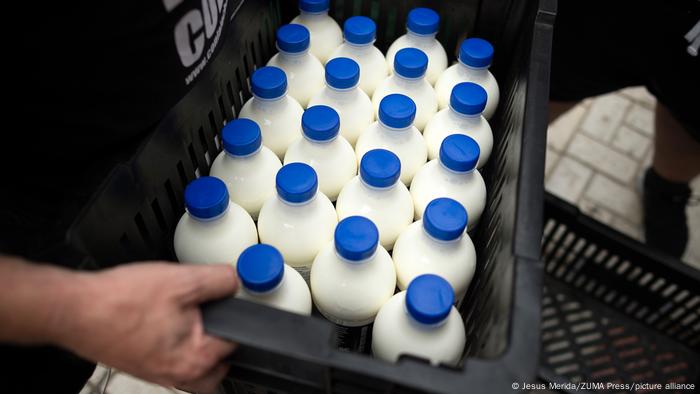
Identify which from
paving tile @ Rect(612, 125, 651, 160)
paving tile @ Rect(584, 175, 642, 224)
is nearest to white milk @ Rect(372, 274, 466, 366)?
paving tile @ Rect(584, 175, 642, 224)

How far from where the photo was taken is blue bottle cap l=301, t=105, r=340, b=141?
0.70 m

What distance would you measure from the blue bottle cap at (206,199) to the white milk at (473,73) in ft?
1.43

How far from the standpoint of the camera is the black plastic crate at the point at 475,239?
452 millimetres

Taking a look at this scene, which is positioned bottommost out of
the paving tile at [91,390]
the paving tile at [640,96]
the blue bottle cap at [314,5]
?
the paving tile at [640,96]

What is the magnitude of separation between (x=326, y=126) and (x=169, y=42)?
233 millimetres

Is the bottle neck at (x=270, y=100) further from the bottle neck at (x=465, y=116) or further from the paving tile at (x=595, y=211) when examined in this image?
the paving tile at (x=595, y=211)

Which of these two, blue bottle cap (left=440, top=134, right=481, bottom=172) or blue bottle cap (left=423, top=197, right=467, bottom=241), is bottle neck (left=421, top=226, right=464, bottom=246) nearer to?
blue bottle cap (left=423, top=197, right=467, bottom=241)

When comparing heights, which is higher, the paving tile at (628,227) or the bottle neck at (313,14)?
the bottle neck at (313,14)

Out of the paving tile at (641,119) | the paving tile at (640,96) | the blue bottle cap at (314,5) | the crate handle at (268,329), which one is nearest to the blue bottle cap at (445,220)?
the crate handle at (268,329)

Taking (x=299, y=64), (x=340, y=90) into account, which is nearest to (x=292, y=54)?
(x=299, y=64)

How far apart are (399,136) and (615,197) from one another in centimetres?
111

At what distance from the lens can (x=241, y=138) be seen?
27.5 inches

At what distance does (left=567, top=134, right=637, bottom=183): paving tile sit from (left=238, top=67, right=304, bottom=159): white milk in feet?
3.91

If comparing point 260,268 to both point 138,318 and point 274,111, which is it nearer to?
point 138,318
